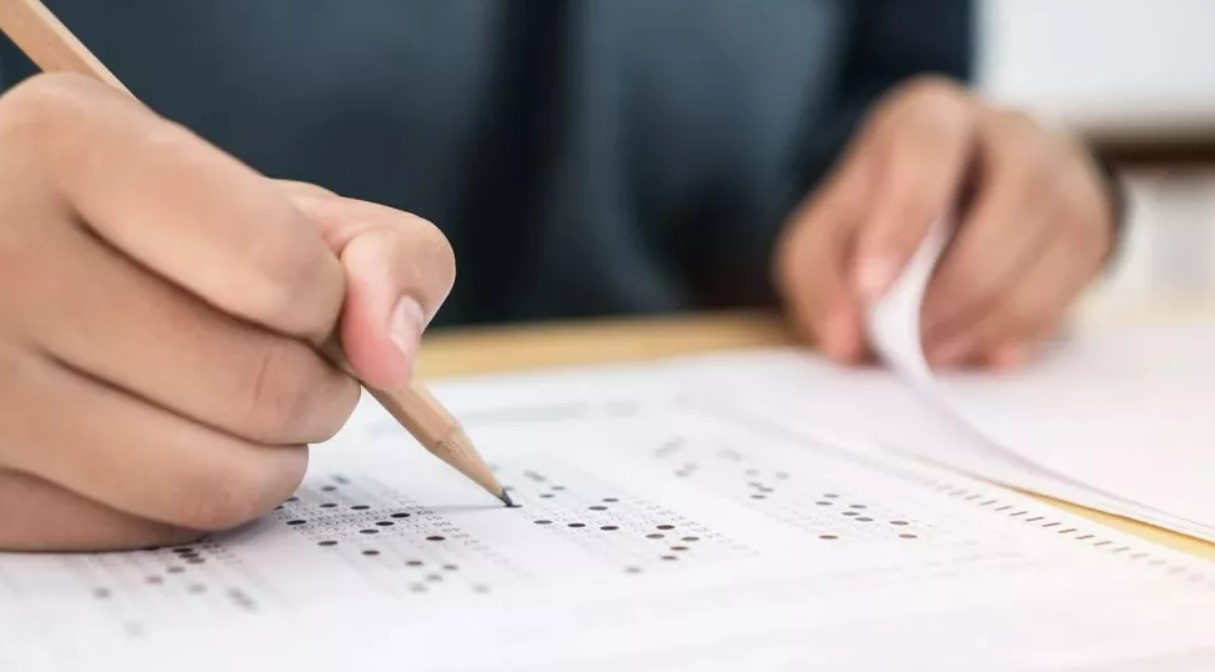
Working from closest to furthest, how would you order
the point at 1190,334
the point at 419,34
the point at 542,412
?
the point at 542,412 < the point at 1190,334 < the point at 419,34

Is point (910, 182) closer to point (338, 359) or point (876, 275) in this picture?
point (876, 275)

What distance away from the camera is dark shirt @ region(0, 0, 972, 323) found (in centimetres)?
63

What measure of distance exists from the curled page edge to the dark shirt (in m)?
0.22

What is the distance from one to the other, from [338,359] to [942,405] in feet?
0.76

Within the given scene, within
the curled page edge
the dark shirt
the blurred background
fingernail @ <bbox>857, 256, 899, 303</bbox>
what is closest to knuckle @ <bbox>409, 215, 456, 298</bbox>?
the curled page edge

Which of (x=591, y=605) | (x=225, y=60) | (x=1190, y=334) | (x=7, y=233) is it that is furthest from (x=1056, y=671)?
(x=225, y=60)

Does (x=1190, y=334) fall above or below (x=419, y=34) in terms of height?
below

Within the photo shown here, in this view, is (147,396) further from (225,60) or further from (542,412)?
(225,60)

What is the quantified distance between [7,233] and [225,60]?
411 mm

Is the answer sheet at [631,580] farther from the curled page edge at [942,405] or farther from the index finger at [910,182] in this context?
the index finger at [910,182]

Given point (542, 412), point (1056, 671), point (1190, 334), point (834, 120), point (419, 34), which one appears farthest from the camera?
point (834, 120)

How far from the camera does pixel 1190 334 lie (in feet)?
1.84

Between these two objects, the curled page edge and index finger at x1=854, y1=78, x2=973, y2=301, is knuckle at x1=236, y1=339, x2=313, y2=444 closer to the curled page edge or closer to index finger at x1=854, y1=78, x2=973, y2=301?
the curled page edge

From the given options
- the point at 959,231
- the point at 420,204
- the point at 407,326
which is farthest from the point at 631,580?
the point at 420,204
